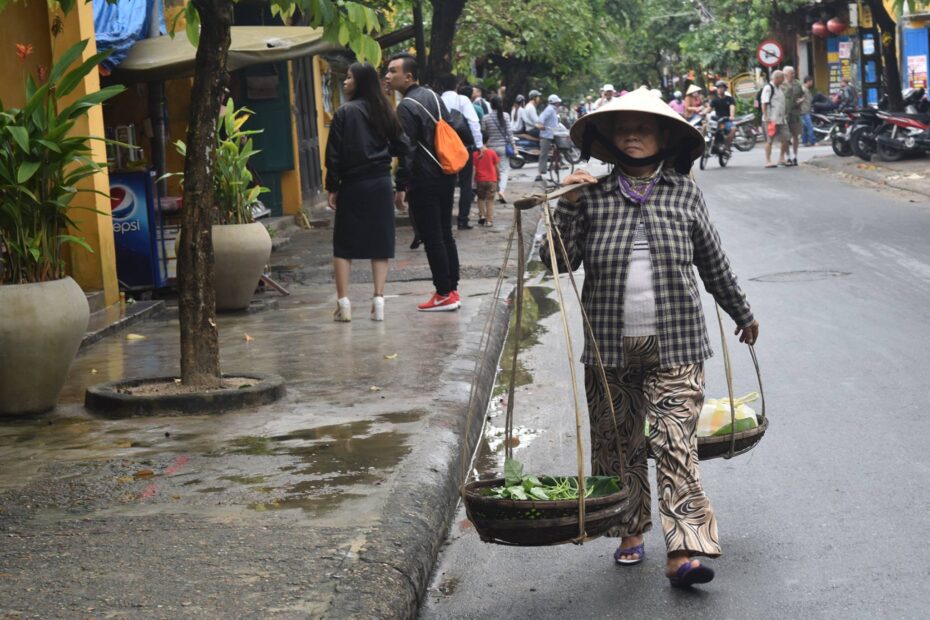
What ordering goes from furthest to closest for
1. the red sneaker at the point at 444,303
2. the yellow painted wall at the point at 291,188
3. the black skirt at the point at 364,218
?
the yellow painted wall at the point at 291,188 → the red sneaker at the point at 444,303 → the black skirt at the point at 364,218

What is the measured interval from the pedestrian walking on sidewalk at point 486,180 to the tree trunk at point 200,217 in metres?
10.4

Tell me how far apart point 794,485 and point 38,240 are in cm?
406

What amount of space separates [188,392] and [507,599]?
3139 mm

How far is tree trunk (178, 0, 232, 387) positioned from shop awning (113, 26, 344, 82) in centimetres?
494

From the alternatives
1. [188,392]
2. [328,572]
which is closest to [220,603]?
[328,572]

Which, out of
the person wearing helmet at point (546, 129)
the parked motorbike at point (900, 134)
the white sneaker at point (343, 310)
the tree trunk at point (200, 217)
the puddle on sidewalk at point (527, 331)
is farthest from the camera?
the person wearing helmet at point (546, 129)

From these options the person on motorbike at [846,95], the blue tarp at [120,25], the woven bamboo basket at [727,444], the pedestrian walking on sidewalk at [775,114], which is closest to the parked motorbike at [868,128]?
the pedestrian walking on sidewalk at [775,114]

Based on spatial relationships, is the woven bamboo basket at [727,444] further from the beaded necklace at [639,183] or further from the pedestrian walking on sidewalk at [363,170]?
the pedestrian walking on sidewalk at [363,170]

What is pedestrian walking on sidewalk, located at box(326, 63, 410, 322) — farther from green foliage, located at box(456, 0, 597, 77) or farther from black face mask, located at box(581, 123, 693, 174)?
green foliage, located at box(456, 0, 597, 77)

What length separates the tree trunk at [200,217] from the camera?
7.23m

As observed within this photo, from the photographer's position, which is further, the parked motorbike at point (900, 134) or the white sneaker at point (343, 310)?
the parked motorbike at point (900, 134)

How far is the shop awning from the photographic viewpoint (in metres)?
12.2

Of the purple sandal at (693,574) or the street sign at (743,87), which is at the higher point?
the street sign at (743,87)

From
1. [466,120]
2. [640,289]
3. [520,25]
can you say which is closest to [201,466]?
[640,289]
